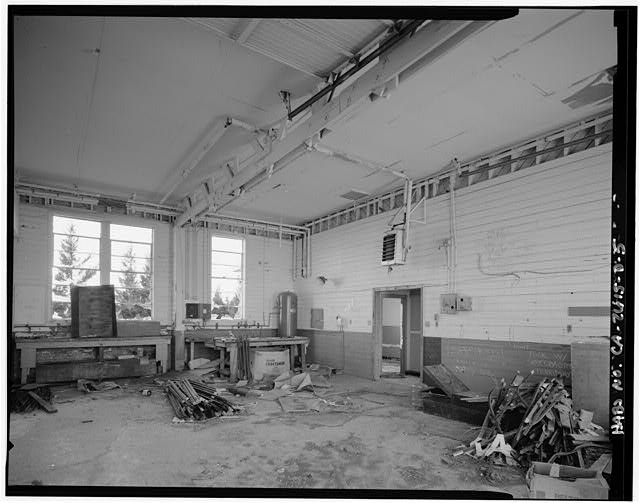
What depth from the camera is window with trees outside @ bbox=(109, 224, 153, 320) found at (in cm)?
923

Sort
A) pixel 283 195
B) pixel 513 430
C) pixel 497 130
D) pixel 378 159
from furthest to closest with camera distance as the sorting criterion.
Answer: pixel 283 195 → pixel 378 159 → pixel 497 130 → pixel 513 430

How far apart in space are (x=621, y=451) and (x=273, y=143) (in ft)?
15.9

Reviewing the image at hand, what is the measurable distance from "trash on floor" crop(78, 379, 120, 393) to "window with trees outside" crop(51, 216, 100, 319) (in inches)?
68.5

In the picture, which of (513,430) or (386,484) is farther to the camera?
(513,430)

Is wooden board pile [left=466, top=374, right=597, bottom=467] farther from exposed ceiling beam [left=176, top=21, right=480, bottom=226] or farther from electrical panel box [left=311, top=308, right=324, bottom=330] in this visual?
electrical panel box [left=311, top=308, right=324, bottom=330]

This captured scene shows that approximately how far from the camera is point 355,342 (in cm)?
966

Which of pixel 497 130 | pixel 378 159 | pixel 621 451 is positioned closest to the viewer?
pixel 621 451

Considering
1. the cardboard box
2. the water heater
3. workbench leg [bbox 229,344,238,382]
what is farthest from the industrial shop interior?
the water heater

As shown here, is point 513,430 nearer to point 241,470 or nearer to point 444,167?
point 241,470

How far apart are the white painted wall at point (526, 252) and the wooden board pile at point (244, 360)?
334 centimetres

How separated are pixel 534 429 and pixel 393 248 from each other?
4.07 meters

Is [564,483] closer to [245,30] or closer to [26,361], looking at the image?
[245,30]

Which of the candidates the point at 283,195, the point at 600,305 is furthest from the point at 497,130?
the point at 283,195

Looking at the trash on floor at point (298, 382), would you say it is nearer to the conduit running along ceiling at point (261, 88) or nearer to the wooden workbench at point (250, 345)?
the wooden workbench at point (250, 345)
